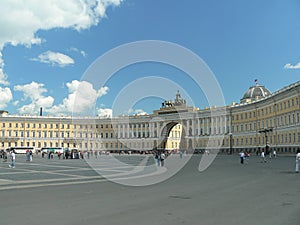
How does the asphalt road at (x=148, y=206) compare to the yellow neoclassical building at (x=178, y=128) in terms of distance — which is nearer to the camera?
the asphalt road at (x=148, y=206)

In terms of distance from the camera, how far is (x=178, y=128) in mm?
140625

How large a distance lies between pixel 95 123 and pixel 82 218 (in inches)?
5234

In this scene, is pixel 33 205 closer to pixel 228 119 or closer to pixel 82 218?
pixel 82 218

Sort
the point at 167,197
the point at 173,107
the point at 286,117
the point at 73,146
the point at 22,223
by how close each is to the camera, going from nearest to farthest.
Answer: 1. the point at 22,223
2. the point at 167,197
3. the point at 286,117
4. the point at 173,107
5. the point at 73,146

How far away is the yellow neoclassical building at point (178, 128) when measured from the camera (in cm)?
7812

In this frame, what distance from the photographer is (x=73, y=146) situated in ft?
443

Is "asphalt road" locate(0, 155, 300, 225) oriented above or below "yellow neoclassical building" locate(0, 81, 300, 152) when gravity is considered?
below

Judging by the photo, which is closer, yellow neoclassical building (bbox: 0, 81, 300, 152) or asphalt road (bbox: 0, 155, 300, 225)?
asphalt road (bbox: 0, 155, 300, 225)

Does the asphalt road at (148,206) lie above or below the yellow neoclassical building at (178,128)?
below

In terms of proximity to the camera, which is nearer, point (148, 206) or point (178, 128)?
point (148, 206)

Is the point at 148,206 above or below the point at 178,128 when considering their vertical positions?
below

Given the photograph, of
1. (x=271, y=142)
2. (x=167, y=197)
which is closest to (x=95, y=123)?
(x=271, y=142)

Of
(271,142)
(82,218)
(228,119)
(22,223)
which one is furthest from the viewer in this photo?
(228,119)

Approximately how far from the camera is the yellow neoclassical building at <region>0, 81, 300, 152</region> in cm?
7812
